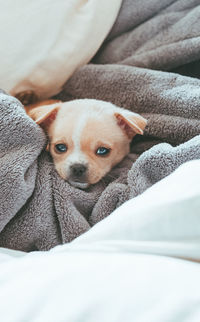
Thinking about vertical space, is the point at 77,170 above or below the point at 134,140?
above

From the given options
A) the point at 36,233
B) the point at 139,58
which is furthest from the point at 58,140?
the point at 139,58

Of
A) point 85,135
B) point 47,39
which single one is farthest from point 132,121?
point 47,39

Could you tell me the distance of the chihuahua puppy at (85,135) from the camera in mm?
931

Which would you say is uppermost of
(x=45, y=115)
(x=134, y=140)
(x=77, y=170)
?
(x=45, y=115)

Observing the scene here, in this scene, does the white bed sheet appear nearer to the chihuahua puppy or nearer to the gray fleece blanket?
the gray fleece blanket

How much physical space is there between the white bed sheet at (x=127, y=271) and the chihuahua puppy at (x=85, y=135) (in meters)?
0.35

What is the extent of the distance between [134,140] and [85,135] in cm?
19

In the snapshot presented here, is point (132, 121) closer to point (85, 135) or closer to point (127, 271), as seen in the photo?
point (85, 135)

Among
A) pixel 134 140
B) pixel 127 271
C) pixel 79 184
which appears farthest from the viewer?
pixel 134 140

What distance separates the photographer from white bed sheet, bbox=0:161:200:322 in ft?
1.49

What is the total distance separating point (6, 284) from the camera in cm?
51

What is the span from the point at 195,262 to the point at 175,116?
51 cm

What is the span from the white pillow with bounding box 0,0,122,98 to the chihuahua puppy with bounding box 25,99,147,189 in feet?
0.52

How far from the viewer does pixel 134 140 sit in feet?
3.56
